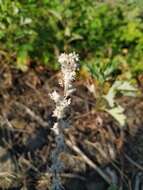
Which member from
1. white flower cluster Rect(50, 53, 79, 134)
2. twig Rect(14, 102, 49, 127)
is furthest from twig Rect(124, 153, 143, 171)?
white flower cluster Rect(50, 53, 79, 134)

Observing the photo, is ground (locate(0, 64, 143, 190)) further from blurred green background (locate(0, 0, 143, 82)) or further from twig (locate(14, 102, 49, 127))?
blurred green background (locate(0, 0, 143, 82))

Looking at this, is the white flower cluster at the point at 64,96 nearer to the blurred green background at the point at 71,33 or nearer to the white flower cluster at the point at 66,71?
the white flower cluster at the point at 66,71

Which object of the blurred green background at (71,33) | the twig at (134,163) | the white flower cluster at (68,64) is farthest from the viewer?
the blurred green background at (71,33)

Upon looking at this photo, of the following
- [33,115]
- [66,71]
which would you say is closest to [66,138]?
[33,115]

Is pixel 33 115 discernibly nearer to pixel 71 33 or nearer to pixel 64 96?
pixel 71 33

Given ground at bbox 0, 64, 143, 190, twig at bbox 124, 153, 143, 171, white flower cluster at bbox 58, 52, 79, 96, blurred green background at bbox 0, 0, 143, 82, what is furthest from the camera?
blurred green background at bbox 0, 0, 143, 82

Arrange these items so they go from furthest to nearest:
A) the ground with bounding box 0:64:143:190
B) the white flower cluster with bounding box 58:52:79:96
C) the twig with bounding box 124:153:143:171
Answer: the twig with bounding box 124:153:143:171
the ground with bounding box 0:64:143:190
the white flower cluster with bounding box 58:52:79:96

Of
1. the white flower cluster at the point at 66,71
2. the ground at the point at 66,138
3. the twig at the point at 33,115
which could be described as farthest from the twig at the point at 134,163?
the white flower cluster at the point at 66,71

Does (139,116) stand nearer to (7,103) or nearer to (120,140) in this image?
(120,140)

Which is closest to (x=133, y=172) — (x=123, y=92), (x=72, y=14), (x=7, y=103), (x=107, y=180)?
(x=107, y=180)
